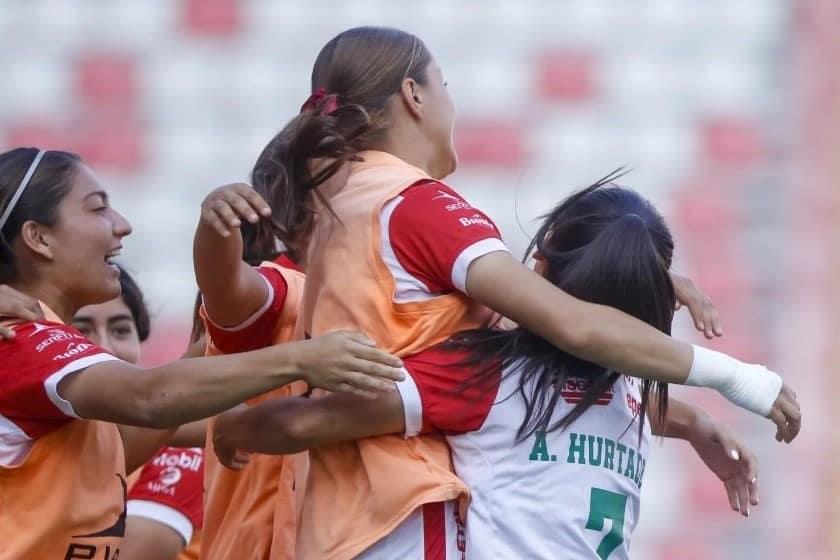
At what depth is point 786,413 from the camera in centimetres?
240

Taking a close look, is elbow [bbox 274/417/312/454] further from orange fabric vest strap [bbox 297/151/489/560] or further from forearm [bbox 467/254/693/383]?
forearm [bbox 467/254/693/383]

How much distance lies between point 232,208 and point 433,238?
1.02 ft

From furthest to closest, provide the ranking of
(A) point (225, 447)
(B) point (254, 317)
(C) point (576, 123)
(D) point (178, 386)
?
(C) point (576, 123) → (B) point (254, 317) → (A) point (225, 447) → (D) point (178, 386)

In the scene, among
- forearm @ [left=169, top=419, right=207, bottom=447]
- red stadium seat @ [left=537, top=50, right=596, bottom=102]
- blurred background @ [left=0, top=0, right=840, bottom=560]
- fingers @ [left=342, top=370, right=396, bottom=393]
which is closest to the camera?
fingers @ [left=342, top=370, right=396, bottom=393]

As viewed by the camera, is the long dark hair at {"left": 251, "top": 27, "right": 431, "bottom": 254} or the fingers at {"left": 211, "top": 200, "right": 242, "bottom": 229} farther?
Result: the long dark hair at {"left": 251, "top": 27, "right": 431, "bottom": 254}

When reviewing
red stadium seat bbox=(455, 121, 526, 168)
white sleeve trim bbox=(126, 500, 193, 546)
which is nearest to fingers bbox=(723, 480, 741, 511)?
white sleeve trim bbox=(126, 500, 193, 546)

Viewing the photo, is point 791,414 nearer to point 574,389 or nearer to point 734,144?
point 574,389

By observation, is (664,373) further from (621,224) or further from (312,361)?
(312,361)

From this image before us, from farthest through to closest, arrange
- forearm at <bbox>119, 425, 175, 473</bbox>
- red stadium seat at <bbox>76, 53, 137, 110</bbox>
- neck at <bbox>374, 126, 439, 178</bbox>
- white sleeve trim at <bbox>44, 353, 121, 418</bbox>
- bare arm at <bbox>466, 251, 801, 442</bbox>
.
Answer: red stadium seat at <bbox>76, 53, 137, 110</bbox> → forearm at <bbox>119, 425, 175, 473</bbox> → neck at <bbox>374, 126, 439, 178</bbox> → white sleeve trim at <bbox>44, 353, 121, 418</bbox> → bare arm at <bbox>466, 251, 801, 442</bbox>

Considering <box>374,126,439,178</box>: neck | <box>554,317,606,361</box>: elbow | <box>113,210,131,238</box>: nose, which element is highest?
<box>374,126,439,178</box>: neck

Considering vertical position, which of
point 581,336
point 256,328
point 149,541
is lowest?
point 149,541

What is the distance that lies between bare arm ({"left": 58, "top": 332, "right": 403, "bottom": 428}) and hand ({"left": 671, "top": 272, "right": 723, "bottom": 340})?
0.62 meters

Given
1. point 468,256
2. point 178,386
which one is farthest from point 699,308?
point 178,386

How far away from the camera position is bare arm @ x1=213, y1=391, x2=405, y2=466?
7.85ft
